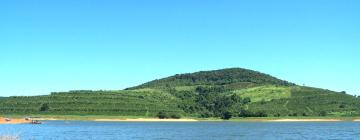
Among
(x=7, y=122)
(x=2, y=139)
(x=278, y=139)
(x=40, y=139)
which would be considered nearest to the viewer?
(x=2, y=139)

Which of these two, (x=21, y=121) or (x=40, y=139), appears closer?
(x=40, y=139)

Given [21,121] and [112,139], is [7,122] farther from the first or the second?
[112,139]

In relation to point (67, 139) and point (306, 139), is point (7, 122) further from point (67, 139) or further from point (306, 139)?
point (306, 139)

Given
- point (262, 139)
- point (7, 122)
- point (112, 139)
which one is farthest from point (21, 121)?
point (262, 139)

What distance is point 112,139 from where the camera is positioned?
284ft

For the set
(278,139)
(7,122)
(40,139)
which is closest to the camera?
(40,139)

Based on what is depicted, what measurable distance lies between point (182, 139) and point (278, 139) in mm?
15171

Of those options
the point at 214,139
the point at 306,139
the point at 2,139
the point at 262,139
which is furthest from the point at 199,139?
the point at 2,139

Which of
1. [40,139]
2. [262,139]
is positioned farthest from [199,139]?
[40,139]

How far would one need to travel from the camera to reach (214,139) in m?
86.6

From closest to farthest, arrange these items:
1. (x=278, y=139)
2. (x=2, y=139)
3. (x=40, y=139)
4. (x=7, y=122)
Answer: (x=2, y=139) → (x=40, y=139) → (x=278, y=139) → (x=7, y=122)

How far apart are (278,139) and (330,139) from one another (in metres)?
8.93

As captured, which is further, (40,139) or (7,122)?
(7,122)

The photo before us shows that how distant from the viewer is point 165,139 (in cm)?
8600
